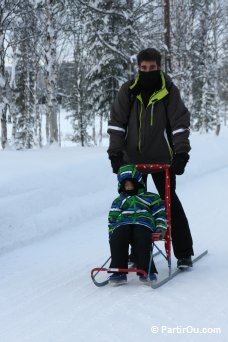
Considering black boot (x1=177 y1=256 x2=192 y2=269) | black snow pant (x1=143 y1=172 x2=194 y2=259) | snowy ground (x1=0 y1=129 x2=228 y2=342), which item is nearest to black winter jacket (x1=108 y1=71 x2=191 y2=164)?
black snow pant (x1=143 y1=172 x2=194 y2=259)

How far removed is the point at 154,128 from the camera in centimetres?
461

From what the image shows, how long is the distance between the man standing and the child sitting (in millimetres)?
273

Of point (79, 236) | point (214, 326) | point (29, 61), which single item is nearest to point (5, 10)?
point (79, 236)

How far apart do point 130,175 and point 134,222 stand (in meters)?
0.41

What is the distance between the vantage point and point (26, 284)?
470 cm

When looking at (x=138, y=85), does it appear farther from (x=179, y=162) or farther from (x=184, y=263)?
(x=184, y=263)

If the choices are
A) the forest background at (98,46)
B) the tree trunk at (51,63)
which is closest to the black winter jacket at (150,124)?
the forest background at (98,46)

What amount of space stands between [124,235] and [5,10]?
40.2 ft

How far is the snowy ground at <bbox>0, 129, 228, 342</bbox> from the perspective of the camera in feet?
11.3

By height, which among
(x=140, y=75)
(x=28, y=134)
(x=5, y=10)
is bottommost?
(x=28, y=134)

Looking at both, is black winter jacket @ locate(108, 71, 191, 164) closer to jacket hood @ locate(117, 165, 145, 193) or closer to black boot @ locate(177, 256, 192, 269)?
jacket hood @ locate(117, 165, 145, 193)

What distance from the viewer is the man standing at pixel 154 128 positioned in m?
4.51

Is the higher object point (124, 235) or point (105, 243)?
point (124, 235)

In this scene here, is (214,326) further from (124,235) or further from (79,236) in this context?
(79,236)
